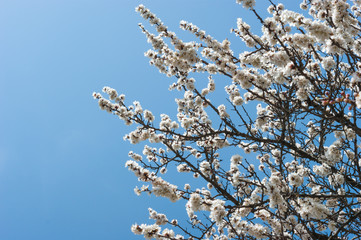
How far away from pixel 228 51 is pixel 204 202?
3450mm

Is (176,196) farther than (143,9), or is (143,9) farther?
(143,9)

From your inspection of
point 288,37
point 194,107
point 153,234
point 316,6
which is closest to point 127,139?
point 194,107

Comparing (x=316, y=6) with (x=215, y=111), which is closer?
(x=316, y=6)

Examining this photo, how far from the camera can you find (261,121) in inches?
241

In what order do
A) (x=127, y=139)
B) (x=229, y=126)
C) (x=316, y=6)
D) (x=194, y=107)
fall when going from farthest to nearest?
(x=194, y=107), (x=127, y=139), (x=229, y=126), (x=316, y=6)

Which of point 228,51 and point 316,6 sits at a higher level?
point 228,51

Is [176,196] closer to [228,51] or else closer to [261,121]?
[261,121]

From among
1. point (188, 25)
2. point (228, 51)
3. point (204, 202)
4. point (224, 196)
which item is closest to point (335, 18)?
point (228, 51)

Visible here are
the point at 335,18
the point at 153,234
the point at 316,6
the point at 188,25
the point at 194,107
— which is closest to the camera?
the point at 335,18

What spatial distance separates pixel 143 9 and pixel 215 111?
286cm

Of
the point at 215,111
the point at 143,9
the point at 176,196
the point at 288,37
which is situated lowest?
the point at 176,196

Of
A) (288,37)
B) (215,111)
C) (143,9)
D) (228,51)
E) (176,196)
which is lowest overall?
(176,196)

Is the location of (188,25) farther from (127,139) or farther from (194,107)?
(127,139)

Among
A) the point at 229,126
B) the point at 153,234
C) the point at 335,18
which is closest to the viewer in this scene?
the point at 335,18
